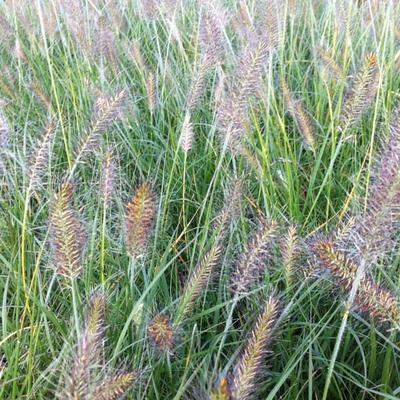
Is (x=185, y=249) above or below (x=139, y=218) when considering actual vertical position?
below

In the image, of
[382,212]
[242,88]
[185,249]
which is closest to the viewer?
[382,212]

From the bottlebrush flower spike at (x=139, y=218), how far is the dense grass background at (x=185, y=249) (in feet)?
0.17

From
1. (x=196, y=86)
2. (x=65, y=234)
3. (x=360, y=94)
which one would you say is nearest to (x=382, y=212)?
(x=65, y=234)

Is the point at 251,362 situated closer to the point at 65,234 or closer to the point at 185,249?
the point at 65,234

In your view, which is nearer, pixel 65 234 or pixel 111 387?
pixel 111 387

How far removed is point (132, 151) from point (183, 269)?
0.56 m

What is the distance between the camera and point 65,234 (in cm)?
95

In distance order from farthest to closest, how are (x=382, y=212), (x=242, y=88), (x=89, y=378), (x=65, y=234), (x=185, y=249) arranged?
(x=185, y=249), (x=242, y=88), (x=65, y=234), (x=382, y=212), (x=89, y=378)

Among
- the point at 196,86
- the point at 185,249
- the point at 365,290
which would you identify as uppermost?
the point at 196,86

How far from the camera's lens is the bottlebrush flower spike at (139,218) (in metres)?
0.93

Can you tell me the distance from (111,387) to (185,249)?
76 cm

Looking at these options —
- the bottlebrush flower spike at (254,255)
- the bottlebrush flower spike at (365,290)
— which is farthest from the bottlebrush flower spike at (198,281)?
the bottlebrush flower spike at (365,290)

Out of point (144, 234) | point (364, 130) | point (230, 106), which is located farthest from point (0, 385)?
point (364, 130)

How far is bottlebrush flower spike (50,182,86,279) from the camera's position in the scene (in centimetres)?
94
